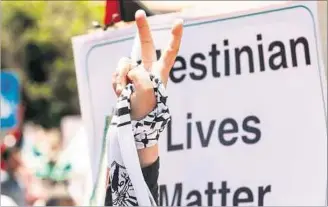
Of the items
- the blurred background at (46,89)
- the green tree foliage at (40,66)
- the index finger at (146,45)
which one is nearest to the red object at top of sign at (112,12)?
the blurred background at (46,89)

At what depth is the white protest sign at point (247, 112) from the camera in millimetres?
2207

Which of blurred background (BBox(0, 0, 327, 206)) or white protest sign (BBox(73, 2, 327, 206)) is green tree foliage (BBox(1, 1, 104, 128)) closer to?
blurred background (BBox(0, 0, 327, 206))

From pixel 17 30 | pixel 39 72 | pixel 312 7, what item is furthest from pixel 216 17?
pixel 39 72

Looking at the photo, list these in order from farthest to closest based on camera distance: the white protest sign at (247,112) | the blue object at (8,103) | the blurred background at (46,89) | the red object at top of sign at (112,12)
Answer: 1. the blue object at (8,103)
2. the blurred background at (46,89)
3. the red object at top of sign at (112,12)
4. the white protest sign at (247,112)

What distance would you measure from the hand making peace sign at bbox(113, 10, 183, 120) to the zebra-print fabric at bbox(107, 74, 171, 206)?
1cm

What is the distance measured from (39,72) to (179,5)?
62.2 ft

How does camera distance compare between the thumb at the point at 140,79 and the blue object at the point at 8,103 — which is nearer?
the thumb at the point at 140,79

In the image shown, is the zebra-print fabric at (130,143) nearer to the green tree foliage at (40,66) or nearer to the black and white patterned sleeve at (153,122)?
the black and white patterned sleeve at (153,122)

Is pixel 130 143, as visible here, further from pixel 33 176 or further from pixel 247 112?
pixel 33 176

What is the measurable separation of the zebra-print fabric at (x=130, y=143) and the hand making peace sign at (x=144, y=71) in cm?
1

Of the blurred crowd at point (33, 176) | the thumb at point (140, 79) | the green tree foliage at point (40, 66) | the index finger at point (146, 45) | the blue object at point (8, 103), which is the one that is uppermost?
the green tree foliage at point (40, 66)

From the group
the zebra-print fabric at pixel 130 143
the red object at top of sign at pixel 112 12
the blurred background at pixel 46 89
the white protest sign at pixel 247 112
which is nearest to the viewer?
the zebra-print fabric at pixel 130 143

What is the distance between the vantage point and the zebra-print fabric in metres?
1.53

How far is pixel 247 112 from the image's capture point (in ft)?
7.49
